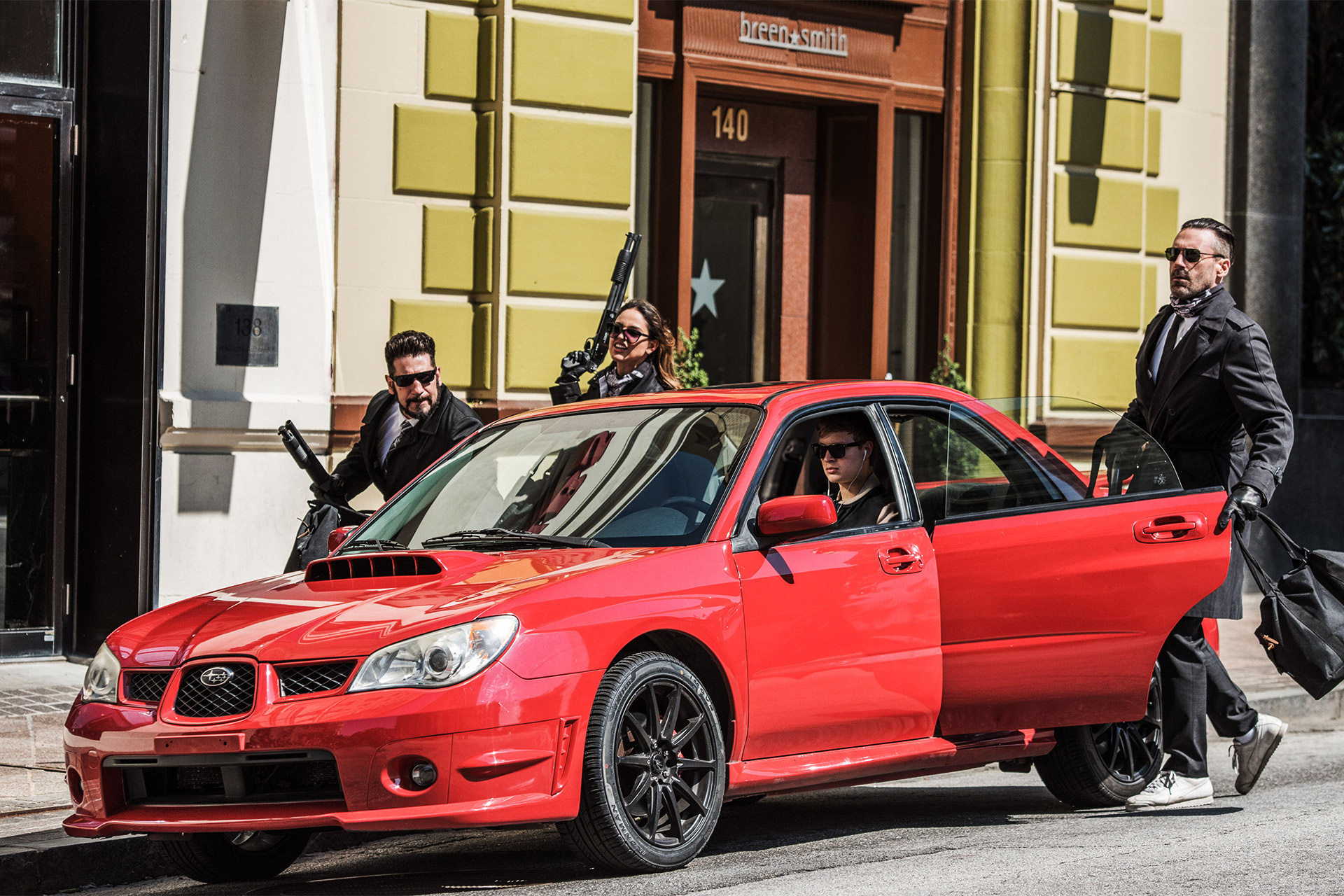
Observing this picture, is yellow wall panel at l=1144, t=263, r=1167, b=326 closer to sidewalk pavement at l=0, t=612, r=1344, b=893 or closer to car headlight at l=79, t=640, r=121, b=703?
sidewalk pavement at l=0, t=612, r=1344, b=893

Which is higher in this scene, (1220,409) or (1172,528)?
(1220,409)

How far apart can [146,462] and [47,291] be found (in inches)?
48.4

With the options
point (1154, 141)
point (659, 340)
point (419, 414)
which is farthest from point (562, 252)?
point (1154, 141)

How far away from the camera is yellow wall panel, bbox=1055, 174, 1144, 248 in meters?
14.0

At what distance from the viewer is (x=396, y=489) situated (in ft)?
26.1

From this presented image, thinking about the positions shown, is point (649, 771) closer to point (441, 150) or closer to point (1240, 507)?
point (1240, 507)

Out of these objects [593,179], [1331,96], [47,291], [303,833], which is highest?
[1331,96]

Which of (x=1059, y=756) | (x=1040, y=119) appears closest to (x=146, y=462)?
(x=1059, y=756)

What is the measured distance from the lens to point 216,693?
16.8 feet

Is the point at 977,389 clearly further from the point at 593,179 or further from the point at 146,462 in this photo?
the point at 146,462

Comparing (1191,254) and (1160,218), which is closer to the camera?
(1191,254)

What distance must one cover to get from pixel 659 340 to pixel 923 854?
10.8ft

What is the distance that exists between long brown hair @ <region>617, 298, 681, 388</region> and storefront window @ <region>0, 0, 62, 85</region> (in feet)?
14.1

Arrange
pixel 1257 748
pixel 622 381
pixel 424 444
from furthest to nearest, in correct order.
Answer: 1. pixel 622 381
2. pixel 424 444
3. pixel 1257 748
